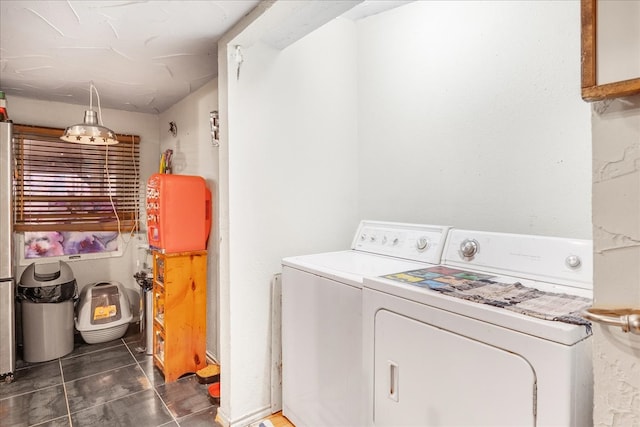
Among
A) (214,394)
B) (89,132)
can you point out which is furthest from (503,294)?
(89,132)

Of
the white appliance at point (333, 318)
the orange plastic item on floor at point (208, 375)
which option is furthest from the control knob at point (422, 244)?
the orange plastic item on floor at point (208, 375)

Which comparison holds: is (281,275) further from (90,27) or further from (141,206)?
(141,206)

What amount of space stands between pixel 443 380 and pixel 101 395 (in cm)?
227

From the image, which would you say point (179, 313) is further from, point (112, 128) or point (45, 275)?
point (112, 128)

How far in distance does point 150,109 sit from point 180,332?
85.4 inches

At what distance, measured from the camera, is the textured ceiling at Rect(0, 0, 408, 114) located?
157cm

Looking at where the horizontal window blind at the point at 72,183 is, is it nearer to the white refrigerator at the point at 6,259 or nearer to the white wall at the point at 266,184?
the white refrigerator at the point at 6,259

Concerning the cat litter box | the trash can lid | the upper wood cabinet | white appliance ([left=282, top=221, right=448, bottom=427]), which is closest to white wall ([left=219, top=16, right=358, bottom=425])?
white appliance ([left=282, top=221, right=448, bottom=427])

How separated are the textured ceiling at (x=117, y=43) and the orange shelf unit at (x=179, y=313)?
128 cm

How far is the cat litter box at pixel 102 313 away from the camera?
9.95 ft

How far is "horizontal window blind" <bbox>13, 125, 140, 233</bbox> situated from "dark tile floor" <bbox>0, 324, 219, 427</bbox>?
46.6 inches

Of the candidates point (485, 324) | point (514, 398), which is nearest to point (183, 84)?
point (485, 324)

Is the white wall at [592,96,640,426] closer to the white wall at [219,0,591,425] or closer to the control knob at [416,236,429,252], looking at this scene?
the white wall at [219,0,591,425]

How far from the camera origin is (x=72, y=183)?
10.5 ft
